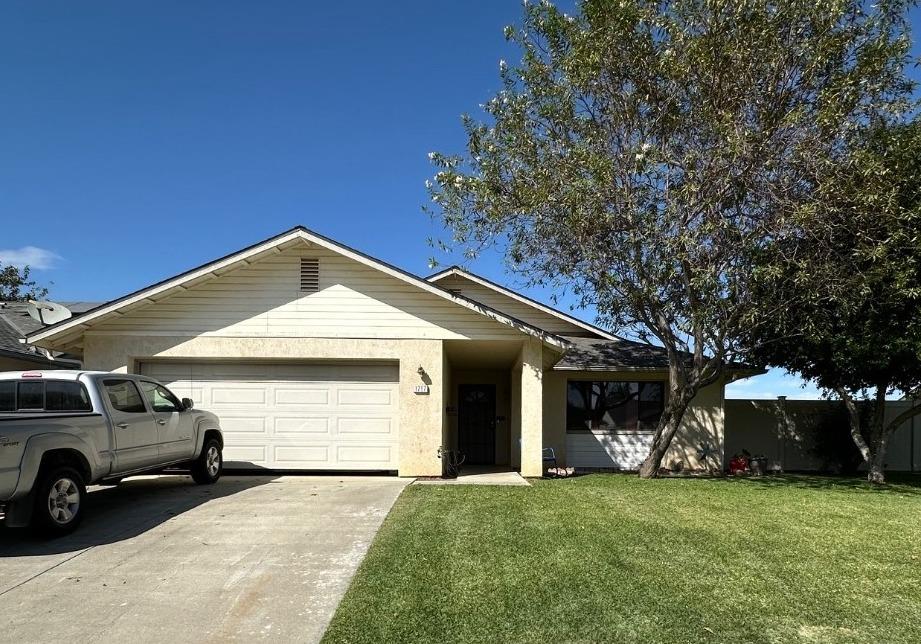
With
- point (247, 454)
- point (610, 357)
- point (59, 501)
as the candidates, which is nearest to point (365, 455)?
point (247, 454)

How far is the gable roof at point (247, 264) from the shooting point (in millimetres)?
12013

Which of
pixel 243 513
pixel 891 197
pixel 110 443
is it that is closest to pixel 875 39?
pixel 891 197

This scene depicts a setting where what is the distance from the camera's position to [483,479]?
41.2ft

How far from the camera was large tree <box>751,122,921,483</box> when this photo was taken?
10844mm

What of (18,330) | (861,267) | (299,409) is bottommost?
(299,409)

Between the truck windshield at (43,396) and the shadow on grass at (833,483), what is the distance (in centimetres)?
1205

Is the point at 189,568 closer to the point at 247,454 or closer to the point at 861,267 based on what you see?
the point at 247,454

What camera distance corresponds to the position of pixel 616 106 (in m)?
12.3

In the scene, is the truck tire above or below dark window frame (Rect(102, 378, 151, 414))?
below

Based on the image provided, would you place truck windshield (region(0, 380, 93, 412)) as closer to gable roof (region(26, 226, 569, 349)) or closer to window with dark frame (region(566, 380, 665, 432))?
gable roof (region(26, 226, 569, 349))

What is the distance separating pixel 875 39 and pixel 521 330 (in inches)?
317

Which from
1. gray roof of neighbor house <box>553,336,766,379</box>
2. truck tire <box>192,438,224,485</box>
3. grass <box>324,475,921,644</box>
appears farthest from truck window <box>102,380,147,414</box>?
gray roof of neighbor house <box>553,336,766,379</box>

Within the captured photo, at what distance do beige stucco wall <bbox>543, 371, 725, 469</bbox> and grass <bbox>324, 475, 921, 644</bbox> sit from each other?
6214 mm

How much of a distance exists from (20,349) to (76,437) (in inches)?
335
